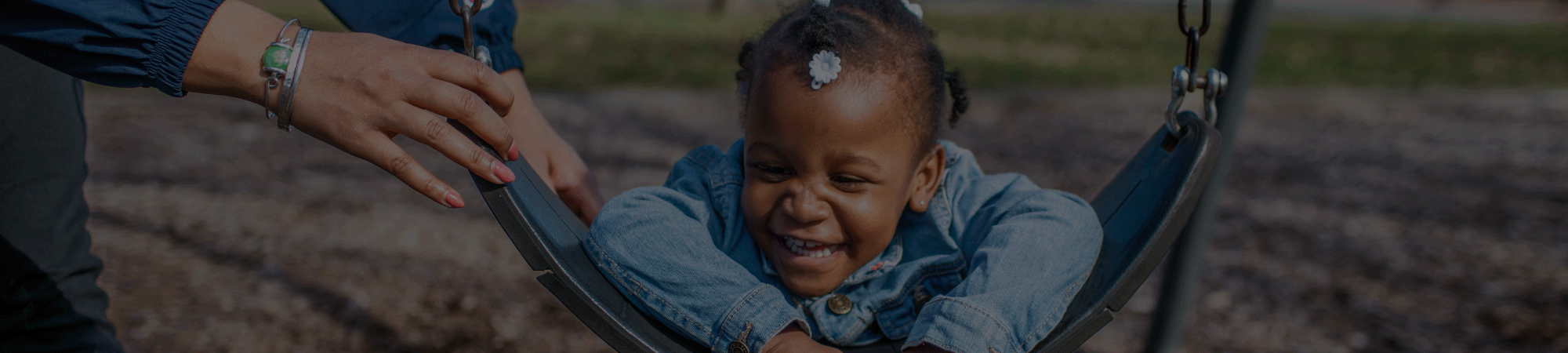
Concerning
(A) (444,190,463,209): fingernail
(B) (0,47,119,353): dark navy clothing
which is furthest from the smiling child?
(B) (0,47,119,353): dark navy clothing

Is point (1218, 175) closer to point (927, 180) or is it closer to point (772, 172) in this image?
point (927, 180)

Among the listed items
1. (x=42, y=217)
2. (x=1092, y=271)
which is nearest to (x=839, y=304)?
(x=1092, y=271)

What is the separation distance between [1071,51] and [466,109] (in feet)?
30.0

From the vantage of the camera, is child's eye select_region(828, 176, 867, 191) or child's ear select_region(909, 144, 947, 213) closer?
child's eye select_region(828, 176, 867, 191)

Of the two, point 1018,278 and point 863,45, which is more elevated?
point 863,45

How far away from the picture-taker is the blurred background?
2.93 m

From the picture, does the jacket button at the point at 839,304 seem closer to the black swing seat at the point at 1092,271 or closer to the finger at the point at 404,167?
the black swing seat at the point at 1092,271

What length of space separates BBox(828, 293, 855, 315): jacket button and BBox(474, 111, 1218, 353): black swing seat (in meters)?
0.07

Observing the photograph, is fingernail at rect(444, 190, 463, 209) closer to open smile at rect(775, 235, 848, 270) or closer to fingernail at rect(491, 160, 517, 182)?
fingernail at rect(491, 160, 517, 182)

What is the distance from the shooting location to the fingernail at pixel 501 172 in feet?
4.26

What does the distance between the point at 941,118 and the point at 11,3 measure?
1380 millimetres

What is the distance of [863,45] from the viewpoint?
1505 millimetres

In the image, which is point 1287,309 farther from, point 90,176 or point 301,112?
point 90,176

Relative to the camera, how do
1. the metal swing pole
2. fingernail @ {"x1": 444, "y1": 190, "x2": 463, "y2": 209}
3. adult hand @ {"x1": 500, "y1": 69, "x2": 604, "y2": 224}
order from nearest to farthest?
1. fingernail @ {"x1": 444, "y1": 190, "x2": 463, "y2": 209}
2. adult hand @ {"x1": 500, "y1": 69, "x2": 604, "y2": 224}
3. the metal swing pole
